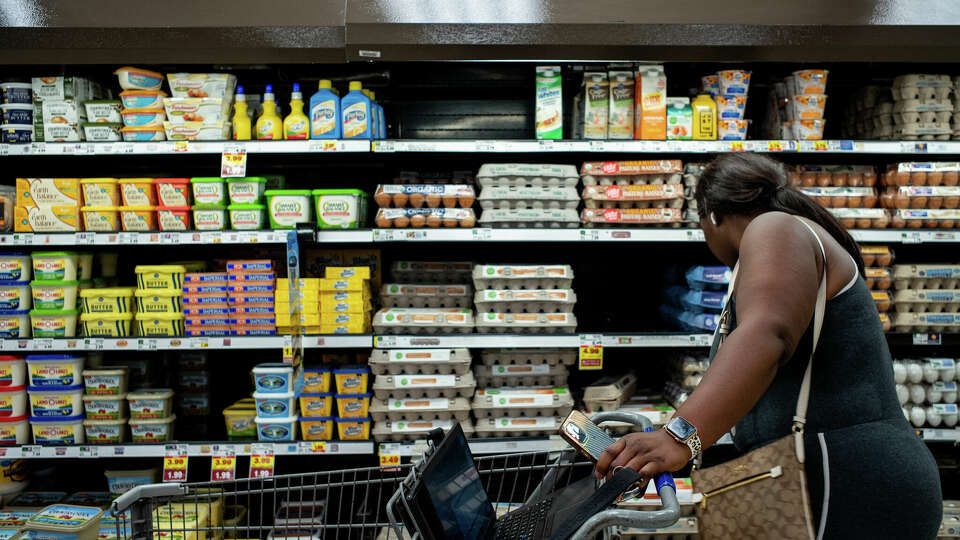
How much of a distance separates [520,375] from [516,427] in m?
0.26

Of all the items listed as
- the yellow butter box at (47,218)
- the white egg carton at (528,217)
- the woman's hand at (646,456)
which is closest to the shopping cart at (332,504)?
the woman's hand at (646,456)

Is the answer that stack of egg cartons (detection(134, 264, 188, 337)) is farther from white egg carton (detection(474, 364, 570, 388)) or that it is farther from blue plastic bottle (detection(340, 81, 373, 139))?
white egg carton (detection(474, 364, 570, 388))

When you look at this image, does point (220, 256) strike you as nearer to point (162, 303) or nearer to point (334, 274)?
point (162, 303)

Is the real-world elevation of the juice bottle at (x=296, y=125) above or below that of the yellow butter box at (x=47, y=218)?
above

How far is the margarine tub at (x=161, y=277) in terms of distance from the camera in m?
2.97

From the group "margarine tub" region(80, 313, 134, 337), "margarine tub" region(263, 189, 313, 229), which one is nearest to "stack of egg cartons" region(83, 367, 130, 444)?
"margarine tub" region(80, 313, 134, 337)

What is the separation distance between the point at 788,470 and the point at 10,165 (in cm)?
424

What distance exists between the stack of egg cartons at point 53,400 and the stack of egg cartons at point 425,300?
1.60 meters

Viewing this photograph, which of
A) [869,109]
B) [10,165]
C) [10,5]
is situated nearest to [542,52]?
[869,109]

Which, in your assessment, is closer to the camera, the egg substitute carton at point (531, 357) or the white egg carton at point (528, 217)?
the white egg carton at point (528, 217)

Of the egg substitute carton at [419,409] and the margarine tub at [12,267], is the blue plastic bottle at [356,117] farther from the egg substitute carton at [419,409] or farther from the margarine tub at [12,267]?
the margarine tub at [12,267]

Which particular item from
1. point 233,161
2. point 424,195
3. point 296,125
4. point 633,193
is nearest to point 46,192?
point 233,161

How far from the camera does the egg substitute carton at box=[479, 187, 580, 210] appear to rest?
2.93m

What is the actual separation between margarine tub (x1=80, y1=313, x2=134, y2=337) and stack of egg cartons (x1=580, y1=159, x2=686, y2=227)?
2.41 meters
